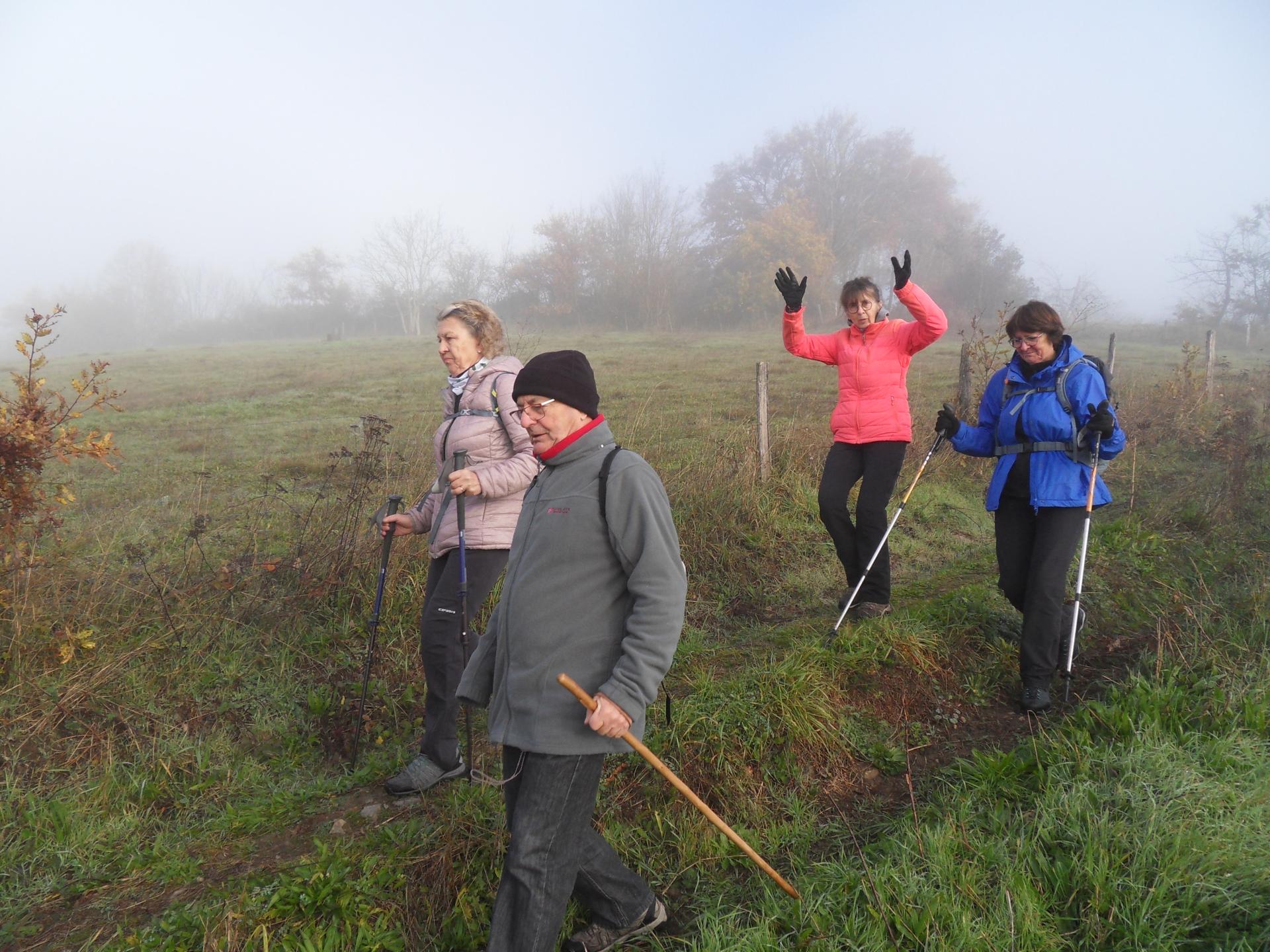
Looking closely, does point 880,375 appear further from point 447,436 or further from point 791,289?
point 447,436

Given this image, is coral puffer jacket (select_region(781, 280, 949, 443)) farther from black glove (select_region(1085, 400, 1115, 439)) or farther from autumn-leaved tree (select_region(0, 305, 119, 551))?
autumn-leaved tree (select_region(0, 305, 119, 551))

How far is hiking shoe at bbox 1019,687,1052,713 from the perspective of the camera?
4168mm

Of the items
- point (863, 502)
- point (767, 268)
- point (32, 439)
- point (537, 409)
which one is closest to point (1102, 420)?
point (863, 502)

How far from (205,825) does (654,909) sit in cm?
223

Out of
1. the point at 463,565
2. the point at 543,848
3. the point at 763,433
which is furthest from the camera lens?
the point at 763,433

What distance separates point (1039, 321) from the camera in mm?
4047

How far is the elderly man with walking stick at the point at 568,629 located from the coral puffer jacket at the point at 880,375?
2.74 metres

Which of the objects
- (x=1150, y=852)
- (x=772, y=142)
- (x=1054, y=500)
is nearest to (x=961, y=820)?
(x=1150, y=852)

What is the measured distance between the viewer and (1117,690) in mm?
3869

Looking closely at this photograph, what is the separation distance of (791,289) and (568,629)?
11.4ft

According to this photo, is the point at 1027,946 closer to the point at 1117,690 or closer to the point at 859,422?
the point at 1117,690

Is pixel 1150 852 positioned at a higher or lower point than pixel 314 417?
lower

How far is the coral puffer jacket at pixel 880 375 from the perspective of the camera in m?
4.79

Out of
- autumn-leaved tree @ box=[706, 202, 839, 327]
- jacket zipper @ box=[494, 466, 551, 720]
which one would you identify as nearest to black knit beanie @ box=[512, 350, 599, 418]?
jacket zipper @ box=[494, 466, 551, 720]
